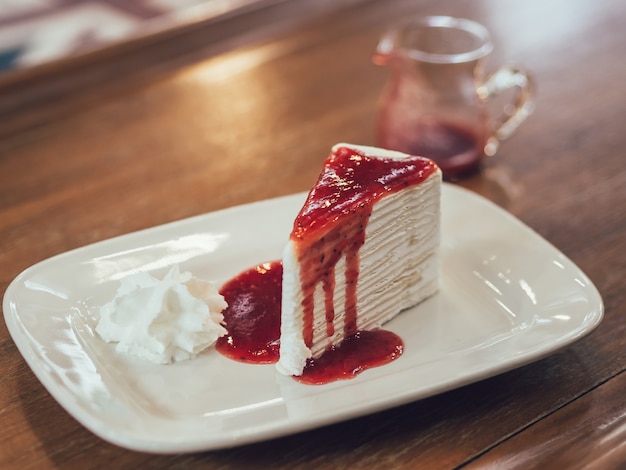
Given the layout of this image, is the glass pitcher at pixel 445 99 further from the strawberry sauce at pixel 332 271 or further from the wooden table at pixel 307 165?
the strawberry sauce at pixel 332 271

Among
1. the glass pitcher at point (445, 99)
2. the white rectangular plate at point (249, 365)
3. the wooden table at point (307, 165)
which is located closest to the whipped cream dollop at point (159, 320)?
the white rectangular plate at point (249, 365)

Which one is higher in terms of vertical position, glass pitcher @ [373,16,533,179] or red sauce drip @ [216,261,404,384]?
glass pitcher @ [373,16,533,179]

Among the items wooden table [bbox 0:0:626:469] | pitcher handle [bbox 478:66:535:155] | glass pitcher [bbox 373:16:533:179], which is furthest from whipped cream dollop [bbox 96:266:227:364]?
pitcher handle [bbox 478:66:535:155]


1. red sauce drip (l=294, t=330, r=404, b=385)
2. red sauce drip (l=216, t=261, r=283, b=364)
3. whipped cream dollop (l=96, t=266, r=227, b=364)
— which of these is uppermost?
whipped cream dollop (l=96, t=266, r=227, b=364)

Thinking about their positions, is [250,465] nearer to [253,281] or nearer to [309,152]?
[253,281]

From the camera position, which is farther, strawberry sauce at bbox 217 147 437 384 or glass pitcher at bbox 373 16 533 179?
glass pitcher at bbox 373 16 533 179

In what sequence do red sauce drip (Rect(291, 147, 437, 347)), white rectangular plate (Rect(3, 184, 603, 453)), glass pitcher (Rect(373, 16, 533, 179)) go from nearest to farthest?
white rectangular plate (Rect(3, 184, 603, 453)) < red sauce drip (Rect(291, 147, 437, 347)) < glass pitcher (Rect(373, 16, 533, 179))

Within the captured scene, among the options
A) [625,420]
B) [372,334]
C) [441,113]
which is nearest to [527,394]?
[625,420]

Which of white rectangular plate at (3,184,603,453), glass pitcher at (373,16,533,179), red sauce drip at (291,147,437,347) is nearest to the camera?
white rectangular plate at (3,184,603,453)

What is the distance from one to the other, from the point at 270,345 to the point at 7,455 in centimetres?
37

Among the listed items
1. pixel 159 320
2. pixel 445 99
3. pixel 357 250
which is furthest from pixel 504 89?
pixel 159 320

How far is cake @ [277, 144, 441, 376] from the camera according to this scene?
42.6 inches

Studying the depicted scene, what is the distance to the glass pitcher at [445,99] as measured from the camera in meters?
1.55

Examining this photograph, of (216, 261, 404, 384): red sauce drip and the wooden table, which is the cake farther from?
the wooden table
